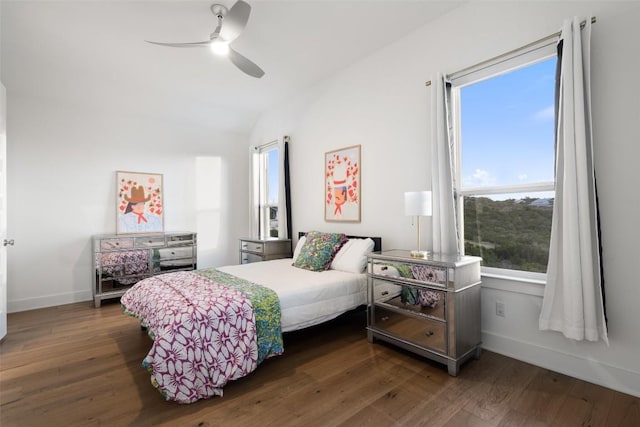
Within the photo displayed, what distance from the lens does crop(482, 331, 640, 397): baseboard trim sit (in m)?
1.98

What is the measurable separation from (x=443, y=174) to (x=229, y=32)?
6.95 feet

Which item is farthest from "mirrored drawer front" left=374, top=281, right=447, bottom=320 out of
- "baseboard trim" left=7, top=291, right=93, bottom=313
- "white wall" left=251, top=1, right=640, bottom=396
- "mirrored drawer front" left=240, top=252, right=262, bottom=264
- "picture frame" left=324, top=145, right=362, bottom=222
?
"baseboard trim" left=7, top=291, right=93, bottom=313

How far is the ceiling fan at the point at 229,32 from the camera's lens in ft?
7.43

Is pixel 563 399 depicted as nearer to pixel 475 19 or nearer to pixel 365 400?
pixel 365 400

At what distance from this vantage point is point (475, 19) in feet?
8.79

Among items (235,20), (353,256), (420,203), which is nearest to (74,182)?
(235,20)

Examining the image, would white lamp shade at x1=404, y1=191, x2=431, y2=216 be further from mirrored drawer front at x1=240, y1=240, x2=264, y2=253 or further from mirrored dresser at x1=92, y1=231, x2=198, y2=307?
mirrored dresser at x1=92, y1=231, x2=198, y2=307

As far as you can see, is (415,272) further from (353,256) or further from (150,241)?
(150,241)

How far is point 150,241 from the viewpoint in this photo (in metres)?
4.33

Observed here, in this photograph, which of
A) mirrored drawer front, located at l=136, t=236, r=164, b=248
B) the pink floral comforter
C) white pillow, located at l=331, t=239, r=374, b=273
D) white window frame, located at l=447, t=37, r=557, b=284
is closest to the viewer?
the pink floral comforter

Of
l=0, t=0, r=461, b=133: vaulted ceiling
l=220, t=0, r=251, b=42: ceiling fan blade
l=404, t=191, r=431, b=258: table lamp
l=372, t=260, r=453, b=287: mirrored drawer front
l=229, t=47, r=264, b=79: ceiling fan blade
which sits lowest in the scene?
l=372, t=260, r=453, b=287: mirrored drawer front

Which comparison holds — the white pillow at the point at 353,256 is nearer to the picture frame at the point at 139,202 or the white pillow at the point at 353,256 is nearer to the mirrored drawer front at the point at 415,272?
the mirrored drawer front at the point at 415,272

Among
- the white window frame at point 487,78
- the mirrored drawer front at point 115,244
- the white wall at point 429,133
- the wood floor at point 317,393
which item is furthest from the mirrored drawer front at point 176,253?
the white window frame at point 487,78

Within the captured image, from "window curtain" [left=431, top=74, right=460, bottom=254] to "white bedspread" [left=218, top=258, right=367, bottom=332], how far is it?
0.83 metres
